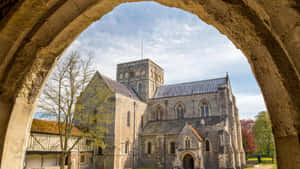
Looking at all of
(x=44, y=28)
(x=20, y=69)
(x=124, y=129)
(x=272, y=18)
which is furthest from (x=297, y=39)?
(x=124, y=129)

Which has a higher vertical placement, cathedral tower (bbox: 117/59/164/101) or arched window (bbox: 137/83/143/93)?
cathedral tower (bbox: 117/59/164/101)

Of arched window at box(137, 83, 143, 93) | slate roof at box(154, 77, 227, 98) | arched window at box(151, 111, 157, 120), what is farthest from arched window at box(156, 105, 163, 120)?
arched window at box(137, 83, 143, 93)

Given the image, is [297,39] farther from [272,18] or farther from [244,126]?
[244,126]

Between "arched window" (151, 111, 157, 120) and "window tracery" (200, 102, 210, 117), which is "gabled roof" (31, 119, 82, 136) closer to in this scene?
"arched window" (151, 111, 157, 120)

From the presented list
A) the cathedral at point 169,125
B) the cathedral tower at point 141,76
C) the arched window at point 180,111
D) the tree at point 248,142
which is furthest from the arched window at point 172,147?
the tree at point 248,142

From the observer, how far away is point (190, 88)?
34844mm

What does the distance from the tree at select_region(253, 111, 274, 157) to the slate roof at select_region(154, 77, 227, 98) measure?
35.2 ft

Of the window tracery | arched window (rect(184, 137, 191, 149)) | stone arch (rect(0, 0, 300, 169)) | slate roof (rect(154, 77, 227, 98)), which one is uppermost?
slate roof (rect(154, 77, 227, 98))

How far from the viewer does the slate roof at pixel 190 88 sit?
32.9m

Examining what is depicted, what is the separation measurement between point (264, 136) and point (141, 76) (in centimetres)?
2206

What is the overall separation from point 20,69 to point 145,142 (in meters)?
29.0

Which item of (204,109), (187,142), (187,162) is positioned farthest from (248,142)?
(187,142)

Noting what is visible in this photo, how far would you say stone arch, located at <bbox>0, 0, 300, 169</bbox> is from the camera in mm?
1632

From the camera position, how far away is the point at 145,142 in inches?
1192
